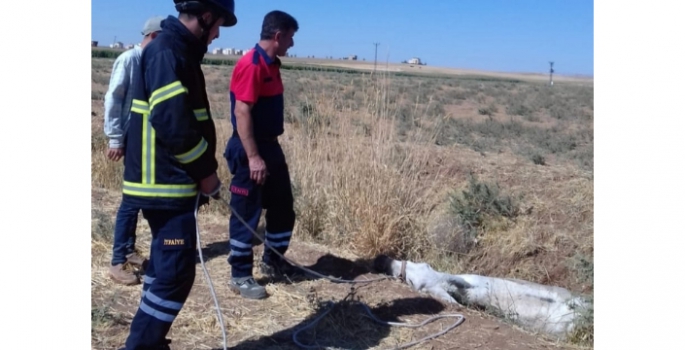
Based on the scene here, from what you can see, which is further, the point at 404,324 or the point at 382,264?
the point at 382,264

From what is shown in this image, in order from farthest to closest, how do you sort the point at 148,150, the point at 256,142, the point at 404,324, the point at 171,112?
the point at 256,142
the point at 404,324
the point at 148,150
the point at 171,112

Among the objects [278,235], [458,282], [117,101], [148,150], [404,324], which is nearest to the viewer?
[148,150]

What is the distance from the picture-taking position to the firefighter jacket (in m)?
3.22

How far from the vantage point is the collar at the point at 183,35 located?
11.1 feet

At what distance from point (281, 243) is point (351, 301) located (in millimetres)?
726

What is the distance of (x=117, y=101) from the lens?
4789 millimetres

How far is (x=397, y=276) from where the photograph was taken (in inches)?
222

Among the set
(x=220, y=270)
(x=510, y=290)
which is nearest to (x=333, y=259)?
(x=220, y=270)

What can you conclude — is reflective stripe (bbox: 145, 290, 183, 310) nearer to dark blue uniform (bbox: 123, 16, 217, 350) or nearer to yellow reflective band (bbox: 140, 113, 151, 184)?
dark blue uniform (bbox: 123, 16, 217, 350)

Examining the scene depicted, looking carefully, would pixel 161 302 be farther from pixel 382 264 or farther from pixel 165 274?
pixel 382 264

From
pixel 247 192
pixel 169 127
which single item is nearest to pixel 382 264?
pixel 247 192

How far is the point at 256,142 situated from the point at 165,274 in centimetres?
168

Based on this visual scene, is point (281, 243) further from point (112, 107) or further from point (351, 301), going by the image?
point (112, 107)
